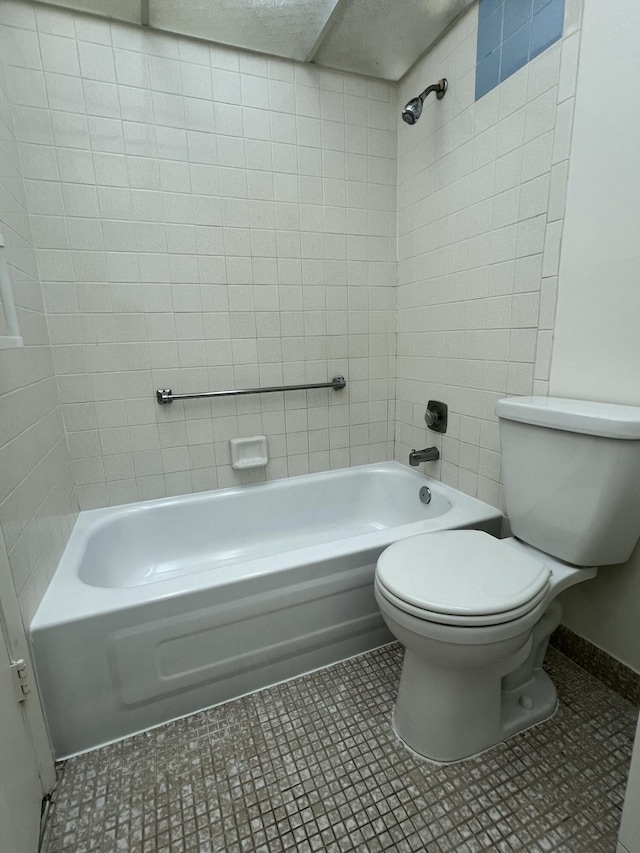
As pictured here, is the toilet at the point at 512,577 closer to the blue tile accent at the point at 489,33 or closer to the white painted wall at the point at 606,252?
the white painted wall at the point at 606,252

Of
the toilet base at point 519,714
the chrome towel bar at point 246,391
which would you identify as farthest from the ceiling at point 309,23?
the toilet base at point 519,714

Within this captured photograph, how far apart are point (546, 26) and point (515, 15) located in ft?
0.48

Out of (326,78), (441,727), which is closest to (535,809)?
(441,727)

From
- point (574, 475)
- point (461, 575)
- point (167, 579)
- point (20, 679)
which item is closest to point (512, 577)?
point (461, 575)

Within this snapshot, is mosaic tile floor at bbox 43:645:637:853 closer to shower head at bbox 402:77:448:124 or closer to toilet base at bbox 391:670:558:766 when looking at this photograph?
toilet base at bbox 391:670:558:766

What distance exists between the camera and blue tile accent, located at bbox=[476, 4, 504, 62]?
4.17 ft

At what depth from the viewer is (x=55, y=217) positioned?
1.42 m

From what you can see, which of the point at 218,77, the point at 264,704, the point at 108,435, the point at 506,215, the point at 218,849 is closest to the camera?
the point at 218,849

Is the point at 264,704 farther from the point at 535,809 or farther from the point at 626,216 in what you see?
the point at 626,216

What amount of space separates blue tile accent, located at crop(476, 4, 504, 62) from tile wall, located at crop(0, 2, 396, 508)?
0.53 meters

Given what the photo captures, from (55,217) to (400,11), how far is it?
1.43m

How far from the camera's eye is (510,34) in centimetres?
124

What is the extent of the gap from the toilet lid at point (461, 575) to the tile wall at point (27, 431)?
0.91 metres

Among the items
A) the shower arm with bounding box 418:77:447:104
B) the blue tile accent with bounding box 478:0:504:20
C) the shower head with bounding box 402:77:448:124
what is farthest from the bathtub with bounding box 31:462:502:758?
the blue tile accent with bounding box 478:0:504:20
